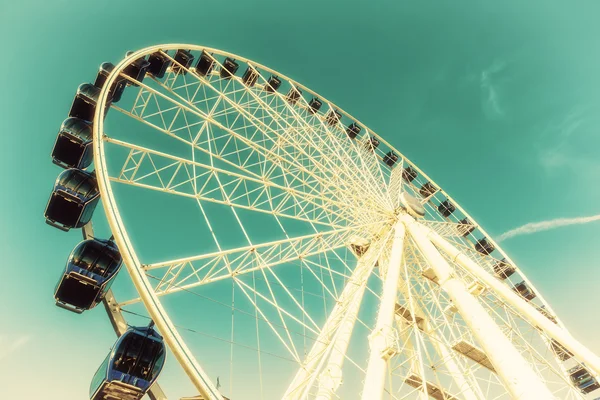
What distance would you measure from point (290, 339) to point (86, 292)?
4431mm

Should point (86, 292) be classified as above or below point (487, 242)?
below

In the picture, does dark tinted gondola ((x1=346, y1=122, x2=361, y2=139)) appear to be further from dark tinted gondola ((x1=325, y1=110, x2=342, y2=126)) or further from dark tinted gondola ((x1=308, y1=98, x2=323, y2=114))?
dark tinted gondola ((x1=308, y1=98, x2=323, y2=114))

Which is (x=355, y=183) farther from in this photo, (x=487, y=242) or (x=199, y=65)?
(x=487, y=242)

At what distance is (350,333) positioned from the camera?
9.92 m

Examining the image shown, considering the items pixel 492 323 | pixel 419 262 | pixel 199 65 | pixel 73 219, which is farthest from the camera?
pixel 199 65

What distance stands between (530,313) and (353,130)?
533 inches

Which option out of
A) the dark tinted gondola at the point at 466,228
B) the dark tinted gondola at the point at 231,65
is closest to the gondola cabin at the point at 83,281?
the dark tinted gondola at the point at 231,65

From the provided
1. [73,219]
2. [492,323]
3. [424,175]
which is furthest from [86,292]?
[424,175]

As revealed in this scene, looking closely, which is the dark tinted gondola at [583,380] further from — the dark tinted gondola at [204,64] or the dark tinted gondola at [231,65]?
the dark tinted gondola at [204,64]

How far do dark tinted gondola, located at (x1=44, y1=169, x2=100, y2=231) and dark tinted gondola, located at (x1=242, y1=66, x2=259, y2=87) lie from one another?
9.31 m

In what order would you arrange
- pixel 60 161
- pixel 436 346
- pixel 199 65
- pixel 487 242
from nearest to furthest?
pixel 60 161, pixel 436 346, pixel 199 65, pixel 487 242

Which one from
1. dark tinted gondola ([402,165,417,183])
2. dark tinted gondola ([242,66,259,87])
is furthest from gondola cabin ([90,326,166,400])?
dark tinted gondola ([402,165,417,183])

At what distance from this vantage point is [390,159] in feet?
71.6

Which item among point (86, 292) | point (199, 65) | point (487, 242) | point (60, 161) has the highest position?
point (199, 65)
